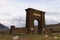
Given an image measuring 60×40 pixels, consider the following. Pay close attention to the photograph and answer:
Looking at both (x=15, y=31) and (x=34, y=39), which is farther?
(x=15, y=31)

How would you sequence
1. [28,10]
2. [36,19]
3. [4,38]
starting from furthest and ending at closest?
[36,19]
[28,10]
[4,38]

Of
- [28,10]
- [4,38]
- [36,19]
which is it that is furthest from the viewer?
[36,19]

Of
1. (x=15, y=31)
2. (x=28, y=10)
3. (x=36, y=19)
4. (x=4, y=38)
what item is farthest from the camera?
(x=36, y=19)

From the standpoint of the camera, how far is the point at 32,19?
29312mm

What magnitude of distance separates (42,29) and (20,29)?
5.82 meters

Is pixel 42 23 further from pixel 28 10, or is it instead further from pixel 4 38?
pixel 4 38

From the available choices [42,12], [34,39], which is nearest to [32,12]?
[42,12]

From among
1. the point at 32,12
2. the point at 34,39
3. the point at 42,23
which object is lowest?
the point at 34,39

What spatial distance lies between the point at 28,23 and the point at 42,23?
13.0ft

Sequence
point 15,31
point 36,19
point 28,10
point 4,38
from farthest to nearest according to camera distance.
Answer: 1. point 36,19
2. point 28,10
3. point 15,31
4. point 4,38

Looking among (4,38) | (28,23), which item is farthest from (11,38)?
(28,23)

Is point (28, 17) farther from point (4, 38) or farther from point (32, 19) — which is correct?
point (4, 38)

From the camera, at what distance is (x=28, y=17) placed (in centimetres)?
2889

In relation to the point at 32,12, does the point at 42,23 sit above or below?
below
